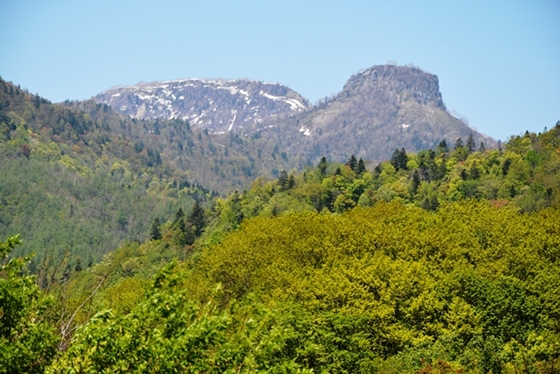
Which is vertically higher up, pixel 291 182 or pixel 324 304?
pixel 291 182

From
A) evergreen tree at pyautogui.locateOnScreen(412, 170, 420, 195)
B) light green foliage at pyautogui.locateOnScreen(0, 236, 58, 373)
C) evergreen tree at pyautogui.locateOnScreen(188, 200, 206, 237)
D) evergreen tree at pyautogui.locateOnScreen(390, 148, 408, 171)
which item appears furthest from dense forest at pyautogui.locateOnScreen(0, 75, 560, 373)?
evergreen tree at pyautogui.locateOnScreen(390, 148, 408, 171)

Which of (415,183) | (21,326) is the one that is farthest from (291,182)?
(21,326)

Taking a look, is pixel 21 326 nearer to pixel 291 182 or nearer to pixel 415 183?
pixel 415 183

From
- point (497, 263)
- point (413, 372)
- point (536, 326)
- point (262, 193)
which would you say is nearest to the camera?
point (413, 372)

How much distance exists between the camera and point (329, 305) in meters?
47.0

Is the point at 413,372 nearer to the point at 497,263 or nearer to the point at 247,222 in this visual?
the point at 497,263

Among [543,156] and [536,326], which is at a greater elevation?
[543,156]

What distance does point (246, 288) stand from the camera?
58.8 m

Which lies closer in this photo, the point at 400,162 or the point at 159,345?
the point at 159,345

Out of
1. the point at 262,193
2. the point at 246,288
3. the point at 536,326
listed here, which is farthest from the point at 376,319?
the point at 262,193

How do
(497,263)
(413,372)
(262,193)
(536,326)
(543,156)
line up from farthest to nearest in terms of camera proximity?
(262,193)
(543,156)
(497,263)
(536,326)
(413,372)

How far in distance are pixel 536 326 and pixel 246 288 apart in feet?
73.3

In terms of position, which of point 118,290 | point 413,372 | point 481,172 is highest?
point 481,172

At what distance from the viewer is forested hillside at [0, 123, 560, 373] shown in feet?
60.6
